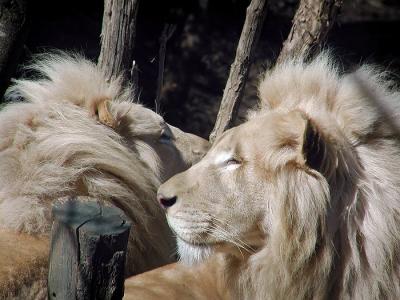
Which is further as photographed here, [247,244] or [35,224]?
[35,224]

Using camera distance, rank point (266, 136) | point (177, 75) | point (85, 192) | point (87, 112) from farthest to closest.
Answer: point (177, 75) < point (87, 112) < point (85, 192) < point (266, 136)

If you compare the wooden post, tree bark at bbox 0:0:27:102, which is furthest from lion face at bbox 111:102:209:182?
the wooden post

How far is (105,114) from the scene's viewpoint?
3.94 m

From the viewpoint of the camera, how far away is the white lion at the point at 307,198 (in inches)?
106

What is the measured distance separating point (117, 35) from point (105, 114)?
30.7 inches

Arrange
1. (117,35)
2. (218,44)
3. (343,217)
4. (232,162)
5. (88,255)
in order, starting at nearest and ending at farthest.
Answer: (88,255) < (343,217) < (232,162) < (117,35) < (218,44)

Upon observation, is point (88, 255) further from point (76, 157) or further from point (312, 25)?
point (312, 25)

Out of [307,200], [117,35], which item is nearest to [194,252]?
[307,200]

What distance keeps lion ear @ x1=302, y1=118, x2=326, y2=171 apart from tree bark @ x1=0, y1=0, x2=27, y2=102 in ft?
8.10

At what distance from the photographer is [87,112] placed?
13.0ft

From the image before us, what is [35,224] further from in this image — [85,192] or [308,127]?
[308,127]

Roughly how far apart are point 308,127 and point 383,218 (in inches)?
17.6

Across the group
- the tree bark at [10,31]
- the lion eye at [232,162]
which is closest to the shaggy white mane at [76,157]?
the tree bark at [10,31]

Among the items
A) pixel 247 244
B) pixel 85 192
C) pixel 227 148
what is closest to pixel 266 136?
pixel 227 148
